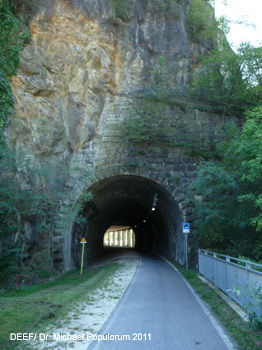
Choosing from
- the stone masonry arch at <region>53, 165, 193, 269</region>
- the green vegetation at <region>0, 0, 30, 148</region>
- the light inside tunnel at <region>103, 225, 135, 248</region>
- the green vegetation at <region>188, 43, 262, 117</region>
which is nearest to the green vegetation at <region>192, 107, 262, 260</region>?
the stone masonry arch at <region>53, 165, 193, 269</region>

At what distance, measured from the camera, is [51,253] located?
56.4 feet

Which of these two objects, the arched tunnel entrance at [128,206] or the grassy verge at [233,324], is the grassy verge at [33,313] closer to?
the grassy verge at [233,324]

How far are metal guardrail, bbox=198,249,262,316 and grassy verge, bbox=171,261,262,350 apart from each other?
338 millimetres

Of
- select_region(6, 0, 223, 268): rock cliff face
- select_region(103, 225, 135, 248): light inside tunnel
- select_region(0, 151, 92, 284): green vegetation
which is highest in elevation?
select_region(6, 0, 223, 268): rock cliff face

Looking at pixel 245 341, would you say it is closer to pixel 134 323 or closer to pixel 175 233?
pixel 134 323

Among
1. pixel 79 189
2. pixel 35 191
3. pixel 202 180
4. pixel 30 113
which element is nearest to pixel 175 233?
pixel 79 189

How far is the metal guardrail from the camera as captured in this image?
635 centimetres

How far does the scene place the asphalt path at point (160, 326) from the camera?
529cm

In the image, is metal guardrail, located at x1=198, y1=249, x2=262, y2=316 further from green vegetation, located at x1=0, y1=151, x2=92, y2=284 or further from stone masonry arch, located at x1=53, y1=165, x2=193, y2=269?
green vegetation, located at x1=0, y1=151, x2=92, y2=284

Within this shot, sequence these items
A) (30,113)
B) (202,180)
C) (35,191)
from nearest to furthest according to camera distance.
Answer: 1. (202,180)
2. (35,191)
3. (30,113)

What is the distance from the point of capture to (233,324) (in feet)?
21.3

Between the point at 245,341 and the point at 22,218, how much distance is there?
11395 mm

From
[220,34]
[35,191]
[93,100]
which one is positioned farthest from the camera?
[220,34]

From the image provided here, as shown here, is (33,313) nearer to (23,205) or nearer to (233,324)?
(233,324)
